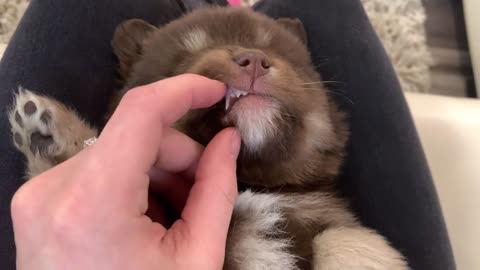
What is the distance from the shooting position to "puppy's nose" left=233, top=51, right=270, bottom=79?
1290 mm

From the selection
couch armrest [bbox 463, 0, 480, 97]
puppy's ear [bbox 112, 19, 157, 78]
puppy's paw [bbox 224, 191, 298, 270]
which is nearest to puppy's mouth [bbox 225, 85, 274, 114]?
puppy's paw [bbox 224, 191, 298, 270]

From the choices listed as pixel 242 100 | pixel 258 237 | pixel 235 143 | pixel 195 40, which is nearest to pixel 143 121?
pixel 235 143

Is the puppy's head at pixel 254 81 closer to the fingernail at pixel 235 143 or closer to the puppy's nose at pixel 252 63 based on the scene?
the puppy's nose at pixel 252 63

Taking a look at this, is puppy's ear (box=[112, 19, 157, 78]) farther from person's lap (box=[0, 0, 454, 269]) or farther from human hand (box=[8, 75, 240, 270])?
human hand (box=[8, 75, 240, 270])

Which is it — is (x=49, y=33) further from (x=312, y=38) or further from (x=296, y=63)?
(x=312, y=38)

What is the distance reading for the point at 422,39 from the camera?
2.98 meters

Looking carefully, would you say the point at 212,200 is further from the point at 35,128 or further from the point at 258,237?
the point at 35,128

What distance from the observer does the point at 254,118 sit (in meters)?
1.29

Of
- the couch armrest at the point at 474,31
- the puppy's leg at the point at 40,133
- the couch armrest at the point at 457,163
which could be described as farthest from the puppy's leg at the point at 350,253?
the couch armrest at the point at 474,31

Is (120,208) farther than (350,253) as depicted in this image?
No

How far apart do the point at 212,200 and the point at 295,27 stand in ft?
3.33

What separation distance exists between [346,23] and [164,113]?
116 cm

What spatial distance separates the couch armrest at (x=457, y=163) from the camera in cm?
185

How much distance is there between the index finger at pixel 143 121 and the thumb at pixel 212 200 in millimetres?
118
